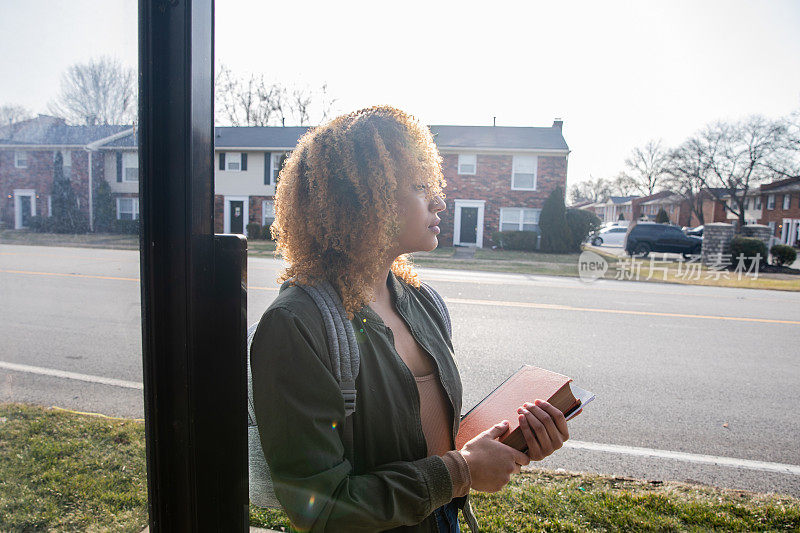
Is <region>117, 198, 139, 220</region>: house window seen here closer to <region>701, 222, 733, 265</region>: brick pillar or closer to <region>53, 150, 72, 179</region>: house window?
<region>53, 150, 72, 179</region>: house window

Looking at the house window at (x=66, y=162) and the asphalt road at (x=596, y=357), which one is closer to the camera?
the house window at (x=66, y=162)

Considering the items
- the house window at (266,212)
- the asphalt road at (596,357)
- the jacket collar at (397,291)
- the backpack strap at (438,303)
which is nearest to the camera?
the asphalt road at (596,357)

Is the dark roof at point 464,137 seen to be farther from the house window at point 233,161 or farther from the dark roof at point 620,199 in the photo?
the dark roof at point 620,199

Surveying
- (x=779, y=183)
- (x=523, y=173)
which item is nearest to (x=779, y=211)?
(x=779, y=183)

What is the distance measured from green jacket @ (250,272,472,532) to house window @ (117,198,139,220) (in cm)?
38

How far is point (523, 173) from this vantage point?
88.5 feet

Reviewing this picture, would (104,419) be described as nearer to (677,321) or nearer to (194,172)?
(194,172)

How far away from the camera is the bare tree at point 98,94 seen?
110cm

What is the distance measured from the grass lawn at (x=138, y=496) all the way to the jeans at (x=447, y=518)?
32.3 inches

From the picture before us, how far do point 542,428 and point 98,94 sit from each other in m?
1.35

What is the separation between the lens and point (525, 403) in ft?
5.03

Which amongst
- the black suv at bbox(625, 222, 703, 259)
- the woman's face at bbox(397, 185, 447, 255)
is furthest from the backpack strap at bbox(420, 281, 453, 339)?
the black suv at bbox(625, 222, 703, 259)

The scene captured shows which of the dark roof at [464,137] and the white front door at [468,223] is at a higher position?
the dark roof at [464,137]

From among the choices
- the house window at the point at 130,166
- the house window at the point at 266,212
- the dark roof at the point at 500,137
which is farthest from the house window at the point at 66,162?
the house window at the point at 266,212
